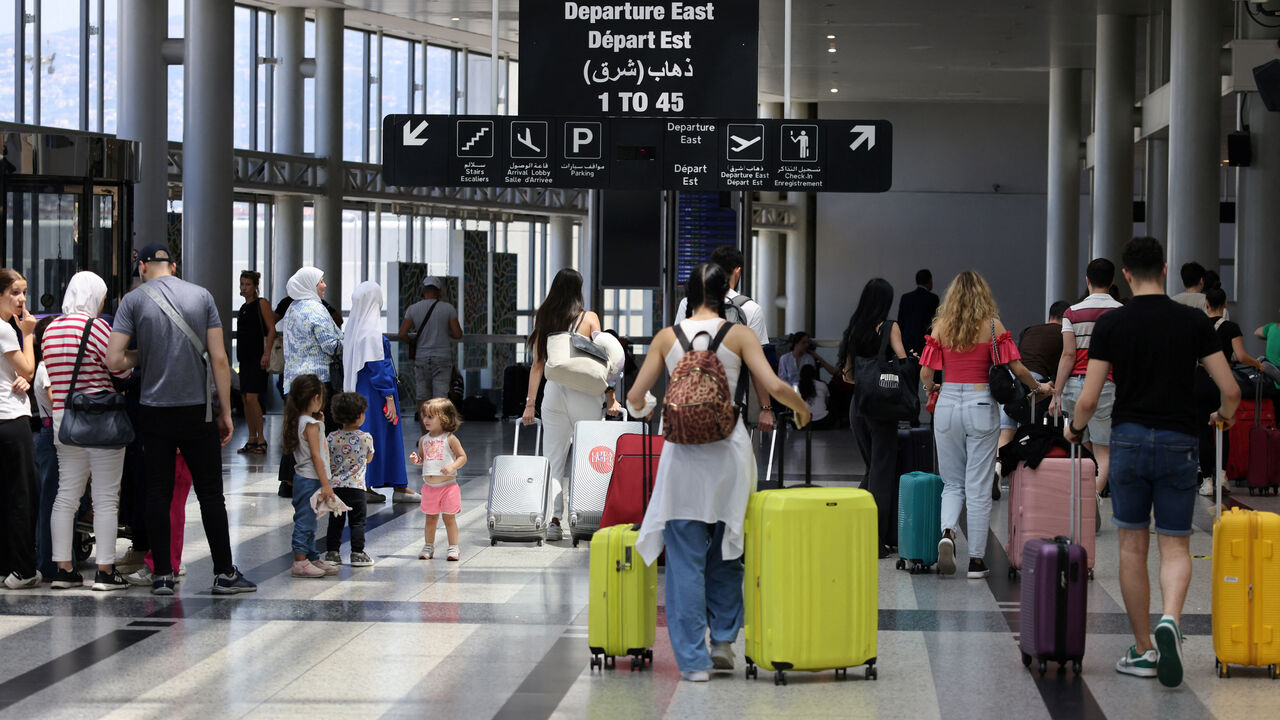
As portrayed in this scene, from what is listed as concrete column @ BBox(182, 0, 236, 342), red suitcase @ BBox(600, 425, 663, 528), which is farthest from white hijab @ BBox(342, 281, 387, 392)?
concrete column @ BBox(182, 0, 236, 342)

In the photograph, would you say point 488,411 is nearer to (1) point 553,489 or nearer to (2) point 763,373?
(1) point 553,489

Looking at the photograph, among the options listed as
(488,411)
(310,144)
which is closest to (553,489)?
(488,411)

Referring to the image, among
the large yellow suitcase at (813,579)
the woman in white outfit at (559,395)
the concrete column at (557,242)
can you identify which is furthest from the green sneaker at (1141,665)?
the concrete column at (557,242)

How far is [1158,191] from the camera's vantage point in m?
26.6

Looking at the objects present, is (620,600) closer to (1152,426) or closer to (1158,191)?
(1152,426)

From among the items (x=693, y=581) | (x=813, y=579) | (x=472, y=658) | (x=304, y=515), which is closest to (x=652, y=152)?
(x=304, y=515)

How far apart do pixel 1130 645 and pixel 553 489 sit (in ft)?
12.7

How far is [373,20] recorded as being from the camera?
26047mm

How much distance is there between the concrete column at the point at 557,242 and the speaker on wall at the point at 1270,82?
66.0 ft

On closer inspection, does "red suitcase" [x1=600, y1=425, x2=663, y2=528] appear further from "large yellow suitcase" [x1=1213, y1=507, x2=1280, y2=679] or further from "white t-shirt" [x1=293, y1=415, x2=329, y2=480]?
"large yellow suitcase" [x1=1213, y1=507, x2=1280, y2=679]

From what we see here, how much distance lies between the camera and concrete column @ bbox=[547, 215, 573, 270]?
3188 centimetres

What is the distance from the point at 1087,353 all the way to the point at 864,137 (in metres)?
3.18

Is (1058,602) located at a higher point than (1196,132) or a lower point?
lower

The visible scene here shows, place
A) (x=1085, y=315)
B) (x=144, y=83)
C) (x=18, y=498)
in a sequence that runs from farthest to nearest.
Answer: (x=144, y=83) < (x=1085, y=315) < (x=18, y=498)
